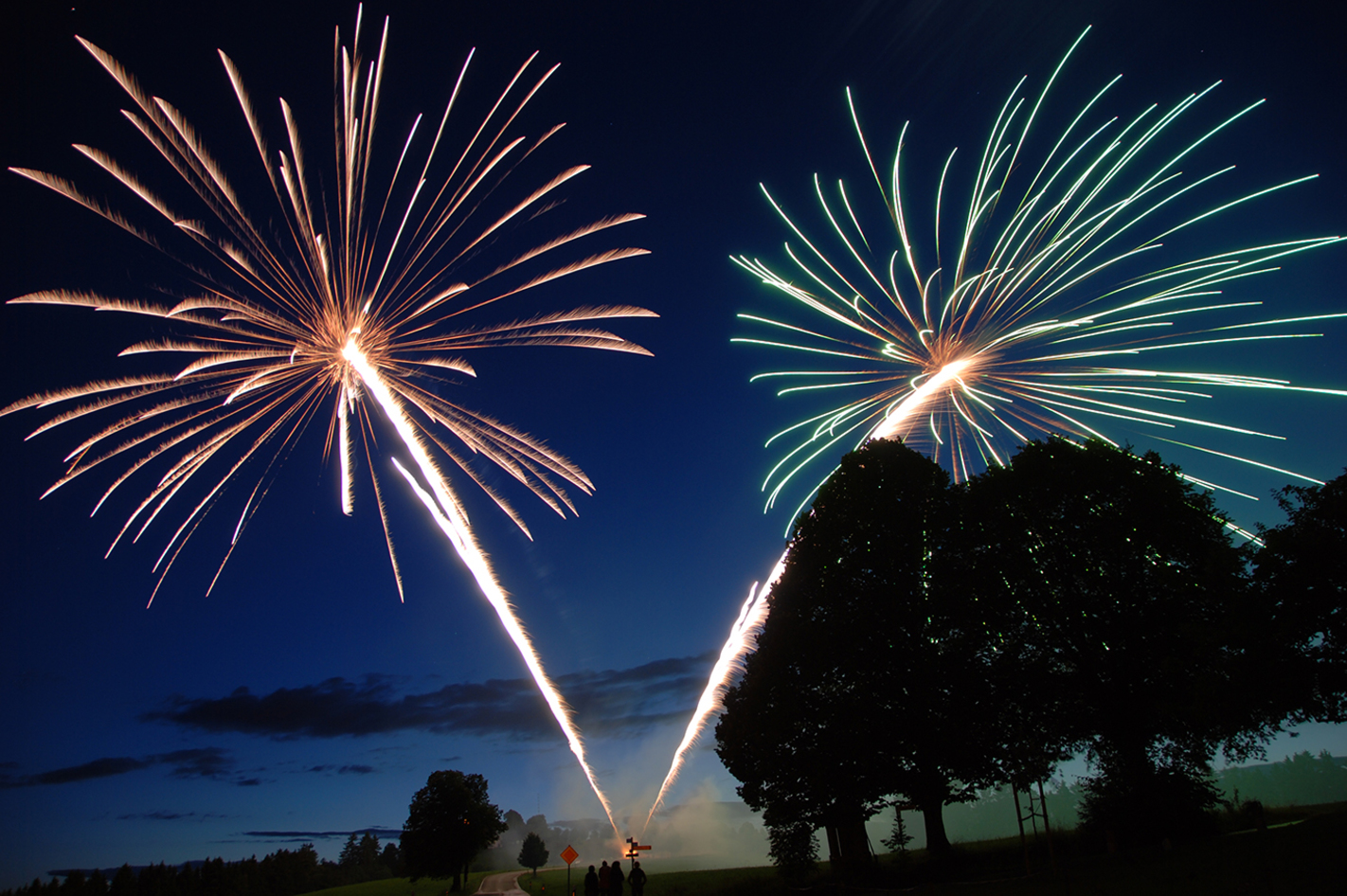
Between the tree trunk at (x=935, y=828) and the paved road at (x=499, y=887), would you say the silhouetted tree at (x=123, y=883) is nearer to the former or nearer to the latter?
the paved road at (x=499, y=887)

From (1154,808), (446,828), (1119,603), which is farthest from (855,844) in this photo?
(446,828)

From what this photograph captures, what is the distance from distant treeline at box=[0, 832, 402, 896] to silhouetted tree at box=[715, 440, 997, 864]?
99524 mm

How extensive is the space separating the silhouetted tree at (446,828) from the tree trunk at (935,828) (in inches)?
1869

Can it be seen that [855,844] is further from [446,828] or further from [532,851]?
[532,851]

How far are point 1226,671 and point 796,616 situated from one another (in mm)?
12240

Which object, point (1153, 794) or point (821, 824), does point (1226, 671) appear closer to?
point (1153, 794)

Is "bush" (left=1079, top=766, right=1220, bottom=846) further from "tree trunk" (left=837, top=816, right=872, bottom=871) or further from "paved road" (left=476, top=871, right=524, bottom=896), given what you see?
"paved road" (left=476, top=871, right=524, bottom=896)

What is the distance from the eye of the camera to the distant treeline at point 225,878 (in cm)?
8175

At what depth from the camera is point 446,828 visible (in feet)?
188

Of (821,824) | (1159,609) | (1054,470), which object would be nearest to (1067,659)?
(1159,609)

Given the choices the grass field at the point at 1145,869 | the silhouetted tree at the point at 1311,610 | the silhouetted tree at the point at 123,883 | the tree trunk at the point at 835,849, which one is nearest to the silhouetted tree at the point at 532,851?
the silhouetted tree at the point at 123,883

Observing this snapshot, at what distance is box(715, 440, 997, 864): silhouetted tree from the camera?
71.3ft

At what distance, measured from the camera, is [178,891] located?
8944 cm

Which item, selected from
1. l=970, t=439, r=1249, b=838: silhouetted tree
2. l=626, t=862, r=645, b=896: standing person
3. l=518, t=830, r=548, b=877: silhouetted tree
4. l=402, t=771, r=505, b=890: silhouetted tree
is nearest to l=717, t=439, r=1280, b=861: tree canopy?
l=970, t=439, r=1249, b=838: silhouetted tree
